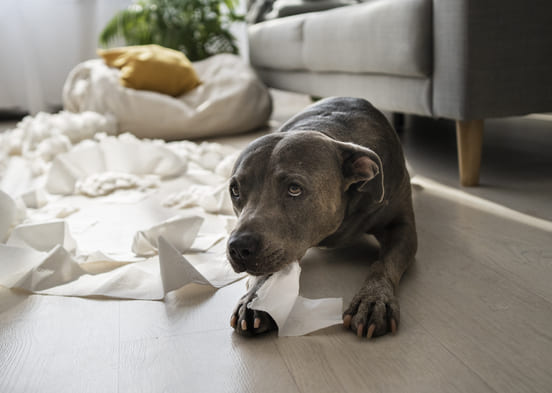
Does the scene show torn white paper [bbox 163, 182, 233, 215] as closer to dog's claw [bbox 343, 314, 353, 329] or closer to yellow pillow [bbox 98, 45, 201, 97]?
dog's claw [bbox 343, 314, 353, 329]

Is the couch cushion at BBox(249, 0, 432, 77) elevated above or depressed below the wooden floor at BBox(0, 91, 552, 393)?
above

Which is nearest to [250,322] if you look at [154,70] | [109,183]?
[109,183]

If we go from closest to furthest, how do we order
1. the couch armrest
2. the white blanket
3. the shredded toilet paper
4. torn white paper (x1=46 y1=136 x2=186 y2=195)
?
the shredded toilet paper < the couch armrest < torn white paper (x1=46 y1=136 x2=186 y2=195) < the white blanket

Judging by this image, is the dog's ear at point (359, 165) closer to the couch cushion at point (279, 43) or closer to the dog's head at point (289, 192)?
the dog's head at point (289, 192)

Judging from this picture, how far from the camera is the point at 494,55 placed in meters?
2.16

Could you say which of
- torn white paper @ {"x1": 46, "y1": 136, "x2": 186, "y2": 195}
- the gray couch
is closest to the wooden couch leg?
the gray couch

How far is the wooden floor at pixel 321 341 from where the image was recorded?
107 cm

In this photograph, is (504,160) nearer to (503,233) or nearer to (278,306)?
(503,233)

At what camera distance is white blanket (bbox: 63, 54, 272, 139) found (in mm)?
4023

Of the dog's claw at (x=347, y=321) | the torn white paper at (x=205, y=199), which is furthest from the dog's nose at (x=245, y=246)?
the torn white paper at (x=205, y=199)

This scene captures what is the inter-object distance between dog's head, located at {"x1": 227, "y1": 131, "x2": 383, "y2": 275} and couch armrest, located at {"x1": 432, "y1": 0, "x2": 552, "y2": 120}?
0.94m

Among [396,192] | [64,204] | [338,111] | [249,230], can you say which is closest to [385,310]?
[249,230]

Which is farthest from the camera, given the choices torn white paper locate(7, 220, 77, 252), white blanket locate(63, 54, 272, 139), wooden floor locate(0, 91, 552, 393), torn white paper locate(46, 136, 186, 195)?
white blanket locate(63, 54, 272, 139)

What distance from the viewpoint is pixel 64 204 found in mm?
2525
